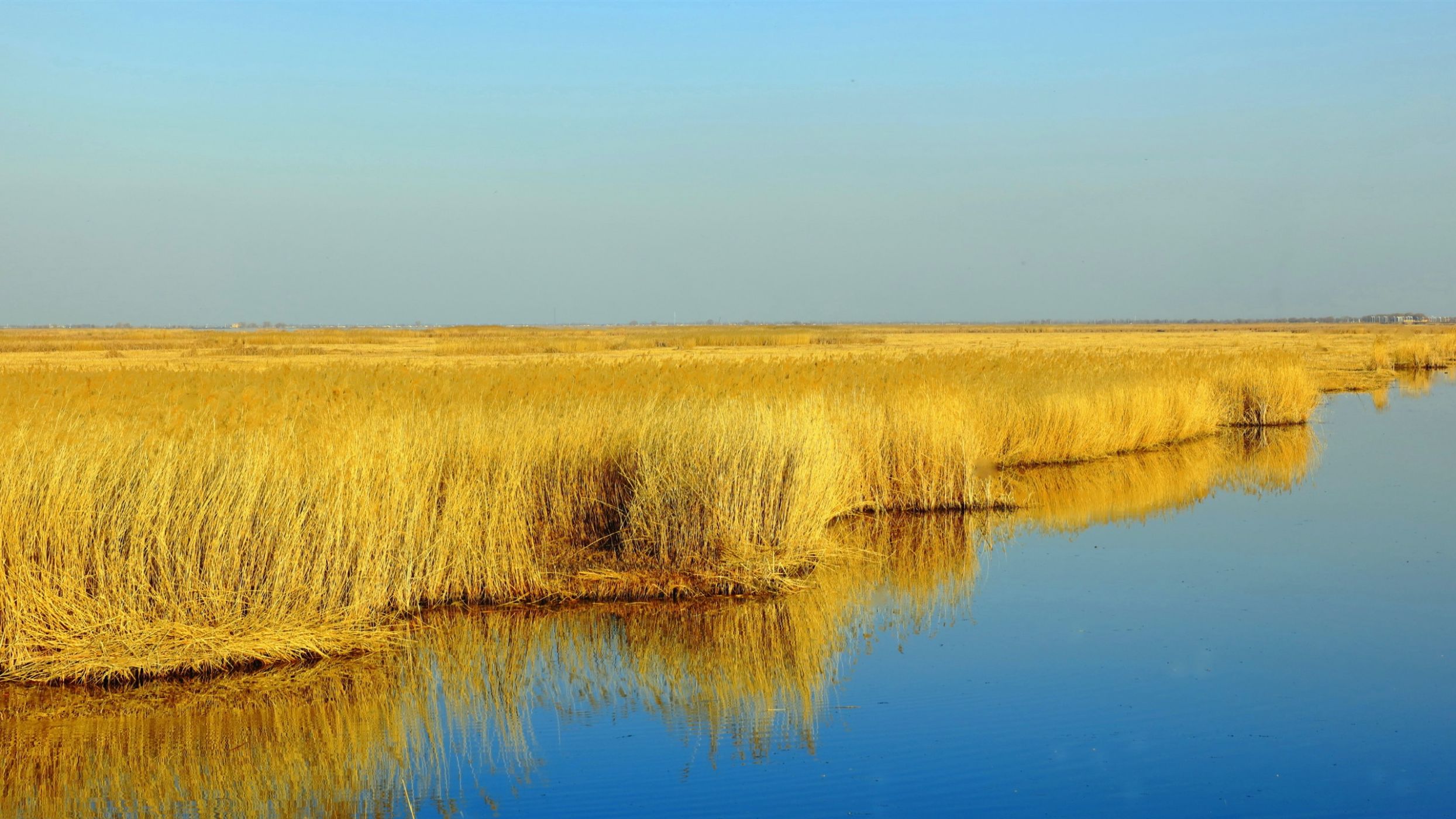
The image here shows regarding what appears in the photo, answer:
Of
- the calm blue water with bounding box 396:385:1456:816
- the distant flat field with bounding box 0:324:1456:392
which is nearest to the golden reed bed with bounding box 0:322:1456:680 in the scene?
the calm blue water with bounding box 396:385:1456:816

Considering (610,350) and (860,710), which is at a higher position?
(610,350)

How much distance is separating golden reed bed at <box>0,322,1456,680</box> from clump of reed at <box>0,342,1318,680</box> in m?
0.02

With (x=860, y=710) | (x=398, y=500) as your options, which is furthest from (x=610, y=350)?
(x=860, y=710)

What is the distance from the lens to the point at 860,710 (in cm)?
711

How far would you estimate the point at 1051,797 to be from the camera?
19.0 ft

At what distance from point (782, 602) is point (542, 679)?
2.66 meters

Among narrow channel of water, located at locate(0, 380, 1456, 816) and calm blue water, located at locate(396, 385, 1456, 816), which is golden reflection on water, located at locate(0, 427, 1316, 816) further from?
calm blue water, located at locate(396, 385, 1456, 816)

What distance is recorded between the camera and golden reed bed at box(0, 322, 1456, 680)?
7711 mm

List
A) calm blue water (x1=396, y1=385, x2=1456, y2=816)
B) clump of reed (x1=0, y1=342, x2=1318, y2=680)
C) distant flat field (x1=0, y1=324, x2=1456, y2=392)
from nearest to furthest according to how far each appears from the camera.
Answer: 1. calm blue water (x1=396, y1=385, x2=1456, y2=816)
2. clump of reed (x1=0, y1=342, x2=1318, y2=680)
3. distant flat field (x1=0, y1=324, x2=1456, y2=392)

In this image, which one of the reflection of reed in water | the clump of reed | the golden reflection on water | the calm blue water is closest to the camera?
the calm blue water

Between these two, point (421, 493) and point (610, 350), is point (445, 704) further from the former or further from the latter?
point (610, 350)

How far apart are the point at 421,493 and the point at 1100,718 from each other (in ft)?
18.4

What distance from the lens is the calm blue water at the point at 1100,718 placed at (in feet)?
19.1

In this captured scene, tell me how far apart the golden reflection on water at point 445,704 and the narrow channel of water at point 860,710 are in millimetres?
25
